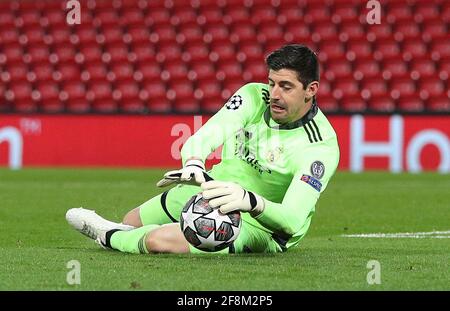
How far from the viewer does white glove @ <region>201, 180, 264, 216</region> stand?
19.1 ft

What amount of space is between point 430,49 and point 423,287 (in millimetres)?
14843

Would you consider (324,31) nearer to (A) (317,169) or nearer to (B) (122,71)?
(B) (122,71)

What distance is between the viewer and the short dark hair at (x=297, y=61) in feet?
20.9

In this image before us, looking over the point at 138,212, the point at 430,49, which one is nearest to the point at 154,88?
the point at 430,49

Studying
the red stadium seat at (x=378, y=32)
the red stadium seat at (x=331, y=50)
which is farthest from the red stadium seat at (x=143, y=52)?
the red stadium seat at (x=378, y=32)

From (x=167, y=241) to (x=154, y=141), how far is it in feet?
35.7

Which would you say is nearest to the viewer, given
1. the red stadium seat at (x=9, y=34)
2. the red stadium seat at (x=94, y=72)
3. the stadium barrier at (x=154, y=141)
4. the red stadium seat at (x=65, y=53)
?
the stadium barrier at (x=154, y=141)

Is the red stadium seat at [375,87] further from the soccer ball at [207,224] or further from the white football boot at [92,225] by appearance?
the soccer ball at [207,224]

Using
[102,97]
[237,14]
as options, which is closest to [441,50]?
[237,14]

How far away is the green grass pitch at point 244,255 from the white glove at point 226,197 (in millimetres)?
345

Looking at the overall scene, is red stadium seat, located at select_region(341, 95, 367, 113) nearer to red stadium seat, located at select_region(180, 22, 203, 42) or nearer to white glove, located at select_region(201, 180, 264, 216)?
red stadium seat, located at select_region(180, 22, 203, 42)

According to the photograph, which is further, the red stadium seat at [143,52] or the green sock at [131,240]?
the red stadium seat at [143,52]
